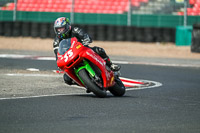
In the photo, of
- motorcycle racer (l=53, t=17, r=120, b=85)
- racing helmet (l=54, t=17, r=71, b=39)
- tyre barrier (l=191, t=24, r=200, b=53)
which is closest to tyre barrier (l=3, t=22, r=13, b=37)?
tyre barrier (l=191, t=24, r=200, b=53)

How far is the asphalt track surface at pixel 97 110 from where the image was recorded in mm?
5461

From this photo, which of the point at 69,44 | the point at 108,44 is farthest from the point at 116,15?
the point at 69,44

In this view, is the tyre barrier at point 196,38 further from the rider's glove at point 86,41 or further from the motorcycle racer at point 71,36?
the rider's glove at point 86,41

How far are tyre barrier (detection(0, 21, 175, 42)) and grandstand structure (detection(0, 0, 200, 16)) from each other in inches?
53.3

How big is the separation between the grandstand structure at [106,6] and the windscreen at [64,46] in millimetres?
16811

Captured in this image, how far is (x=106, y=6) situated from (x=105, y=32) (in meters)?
2.08

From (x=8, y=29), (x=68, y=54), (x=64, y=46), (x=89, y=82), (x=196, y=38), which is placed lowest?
(x=8, y=29)

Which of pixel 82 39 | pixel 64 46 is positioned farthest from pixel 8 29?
pixel 64 46

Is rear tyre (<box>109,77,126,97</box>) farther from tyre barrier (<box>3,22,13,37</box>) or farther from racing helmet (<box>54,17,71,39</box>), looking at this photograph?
tyre barrier (<box>3,22,13,37</box>)

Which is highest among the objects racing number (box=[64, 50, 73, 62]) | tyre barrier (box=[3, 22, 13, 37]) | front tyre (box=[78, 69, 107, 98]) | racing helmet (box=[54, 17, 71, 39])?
racing helmet (box=[54, 17, 71, 39])

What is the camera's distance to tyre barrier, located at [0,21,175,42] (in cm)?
2400

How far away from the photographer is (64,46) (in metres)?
8.05

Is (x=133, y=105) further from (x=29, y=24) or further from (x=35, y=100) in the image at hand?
(x=29, y=24)

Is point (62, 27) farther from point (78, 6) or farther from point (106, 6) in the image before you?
point (78, 6)
